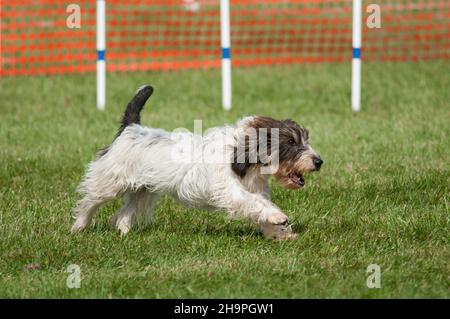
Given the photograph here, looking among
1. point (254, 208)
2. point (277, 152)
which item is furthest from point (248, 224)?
point (277, 152)

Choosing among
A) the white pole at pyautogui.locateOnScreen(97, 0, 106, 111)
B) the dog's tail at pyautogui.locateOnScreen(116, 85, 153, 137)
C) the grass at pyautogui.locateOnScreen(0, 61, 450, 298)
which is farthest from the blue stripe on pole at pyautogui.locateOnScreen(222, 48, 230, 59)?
the dog's tail at pyautogui.locateOnScreen(116, 85, 153, 137)

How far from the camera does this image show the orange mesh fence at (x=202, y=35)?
51.1 feet

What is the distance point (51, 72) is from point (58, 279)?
9.83 meters

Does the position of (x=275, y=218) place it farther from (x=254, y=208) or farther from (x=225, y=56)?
(x=225, y=56)

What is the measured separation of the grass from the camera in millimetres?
5078

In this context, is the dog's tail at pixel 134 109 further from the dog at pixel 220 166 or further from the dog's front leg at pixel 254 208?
the dog's front leg at pixel 254 208

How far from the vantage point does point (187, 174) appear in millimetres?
5926

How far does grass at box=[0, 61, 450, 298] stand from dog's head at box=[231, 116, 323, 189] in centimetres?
48

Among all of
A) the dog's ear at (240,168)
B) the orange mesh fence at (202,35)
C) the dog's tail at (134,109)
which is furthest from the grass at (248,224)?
the orange mesh fence at (202,35)

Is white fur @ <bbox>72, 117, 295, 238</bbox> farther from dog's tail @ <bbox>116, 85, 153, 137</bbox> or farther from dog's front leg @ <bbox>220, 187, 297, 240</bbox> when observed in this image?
dog's tail @ <bbox>116, 85, 153, 137</bbox>
